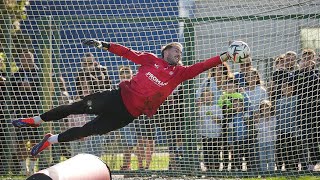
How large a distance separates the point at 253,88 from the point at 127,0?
8.58 ft

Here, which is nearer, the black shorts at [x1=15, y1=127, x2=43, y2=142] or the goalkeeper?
the goalkeeper

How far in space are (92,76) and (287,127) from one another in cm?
289

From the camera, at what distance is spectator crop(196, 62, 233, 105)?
31.8 feet

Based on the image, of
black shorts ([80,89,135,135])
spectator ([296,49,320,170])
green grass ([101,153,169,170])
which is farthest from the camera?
green grass ([101,153,169,170])

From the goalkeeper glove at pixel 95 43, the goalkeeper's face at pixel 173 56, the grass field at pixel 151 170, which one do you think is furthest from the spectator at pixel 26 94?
the goalkeeper's face at pixel 173 56

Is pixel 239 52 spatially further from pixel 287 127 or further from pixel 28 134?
pixel 28 134

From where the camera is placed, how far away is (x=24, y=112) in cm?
1019

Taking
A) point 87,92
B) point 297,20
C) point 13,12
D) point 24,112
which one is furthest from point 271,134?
point 13,12

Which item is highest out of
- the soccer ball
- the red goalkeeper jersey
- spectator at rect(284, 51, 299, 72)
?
spectator at rect(284, 51, 299, 72)

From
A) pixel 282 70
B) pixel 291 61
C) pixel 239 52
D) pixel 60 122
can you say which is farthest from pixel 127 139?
pixel 239 52

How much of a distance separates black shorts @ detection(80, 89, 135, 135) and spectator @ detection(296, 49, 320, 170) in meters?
2.58

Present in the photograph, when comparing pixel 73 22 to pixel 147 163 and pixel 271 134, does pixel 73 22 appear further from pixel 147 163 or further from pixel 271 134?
pixel 271 134

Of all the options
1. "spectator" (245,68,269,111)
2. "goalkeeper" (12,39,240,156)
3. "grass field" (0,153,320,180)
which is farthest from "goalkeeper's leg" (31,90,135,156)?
"spectator" (245,68,269,111)

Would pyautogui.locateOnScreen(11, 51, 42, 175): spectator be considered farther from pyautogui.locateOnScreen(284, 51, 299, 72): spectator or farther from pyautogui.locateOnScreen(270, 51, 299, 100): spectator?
pyautogui.locateOnScreen(284, 51, 299, 72): spectator
